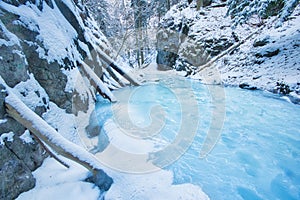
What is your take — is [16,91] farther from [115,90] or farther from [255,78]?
[255,78]

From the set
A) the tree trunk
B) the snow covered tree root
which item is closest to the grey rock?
the snow covered tree root

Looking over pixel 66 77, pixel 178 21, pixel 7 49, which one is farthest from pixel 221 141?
pixel 178 21

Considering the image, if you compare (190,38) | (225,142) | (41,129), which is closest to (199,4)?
(190,38)

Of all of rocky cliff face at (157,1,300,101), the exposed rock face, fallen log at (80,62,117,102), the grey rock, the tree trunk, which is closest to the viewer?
the grey rock

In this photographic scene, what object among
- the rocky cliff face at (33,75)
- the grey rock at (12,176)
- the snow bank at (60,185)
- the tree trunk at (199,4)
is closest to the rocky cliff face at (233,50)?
the tree trunk at (199,4)

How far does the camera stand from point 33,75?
2.99 metres

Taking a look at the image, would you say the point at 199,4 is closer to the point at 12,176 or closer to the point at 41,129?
the point at 41,129

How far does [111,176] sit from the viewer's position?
2428 millimetres

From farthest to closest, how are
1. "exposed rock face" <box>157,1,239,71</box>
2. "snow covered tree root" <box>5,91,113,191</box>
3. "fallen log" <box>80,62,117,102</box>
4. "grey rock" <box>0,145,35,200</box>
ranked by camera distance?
"exposed rock face" <box>157,1,239,71</box> < "fallen log" <box>80,62,117,102</box> < "snow covered tree root" <box>5,91,113,191</box> < "grey rock" <box>0,145,35,200</box>

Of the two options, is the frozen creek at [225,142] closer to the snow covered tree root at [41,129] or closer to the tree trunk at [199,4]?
the snow covered tree root at [41,129]

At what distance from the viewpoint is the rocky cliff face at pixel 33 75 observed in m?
2.09

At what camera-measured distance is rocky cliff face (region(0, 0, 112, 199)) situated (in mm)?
2090

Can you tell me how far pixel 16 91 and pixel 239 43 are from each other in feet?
43.1

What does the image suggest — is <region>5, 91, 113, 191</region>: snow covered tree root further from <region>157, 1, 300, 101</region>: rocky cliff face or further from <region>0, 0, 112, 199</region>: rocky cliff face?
<region>157, 1, 300, 101</region>: rocky cliff face
